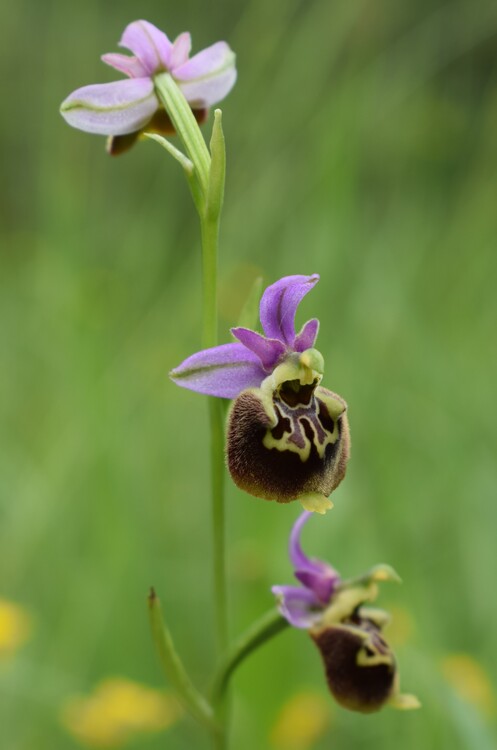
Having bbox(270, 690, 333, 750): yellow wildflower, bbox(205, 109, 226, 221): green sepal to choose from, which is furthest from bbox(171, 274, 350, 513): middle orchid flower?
bbox(270, 690, 333, 750): yellow wildflower

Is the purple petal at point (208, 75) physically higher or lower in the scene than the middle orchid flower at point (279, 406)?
higher

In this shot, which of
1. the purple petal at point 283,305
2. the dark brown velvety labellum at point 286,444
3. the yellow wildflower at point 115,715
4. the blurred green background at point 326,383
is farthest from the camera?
the blurred green background at point 326,383

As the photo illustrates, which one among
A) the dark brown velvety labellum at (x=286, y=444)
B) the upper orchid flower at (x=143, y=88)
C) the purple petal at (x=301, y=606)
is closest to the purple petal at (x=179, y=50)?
the upper orchid flower at (x=143, y=88)

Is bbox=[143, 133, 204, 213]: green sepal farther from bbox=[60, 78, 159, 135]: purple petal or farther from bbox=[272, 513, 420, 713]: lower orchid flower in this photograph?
bbox=[272, 513, 420, 713]: lower orchid flower

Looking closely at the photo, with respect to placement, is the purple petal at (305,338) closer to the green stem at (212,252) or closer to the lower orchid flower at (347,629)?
the green stem at (212,252)

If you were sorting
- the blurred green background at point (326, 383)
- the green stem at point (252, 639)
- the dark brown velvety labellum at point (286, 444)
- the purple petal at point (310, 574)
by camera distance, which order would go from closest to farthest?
the dark brown velvety labellum at point (286, 444)
the green stem at point (252, 639)
the purple petal at point (310, 574)
the blurred green background at point (326, 383)

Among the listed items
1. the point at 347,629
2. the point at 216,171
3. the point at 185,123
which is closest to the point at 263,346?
the point at 216,171
